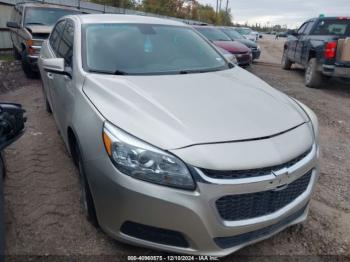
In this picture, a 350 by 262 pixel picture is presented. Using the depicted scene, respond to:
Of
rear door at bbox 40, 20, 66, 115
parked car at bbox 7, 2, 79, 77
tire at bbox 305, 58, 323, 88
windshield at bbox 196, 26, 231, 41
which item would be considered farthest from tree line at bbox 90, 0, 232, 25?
rear door at bbox 40, 20, 66, 115

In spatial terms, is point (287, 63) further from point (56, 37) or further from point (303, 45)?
point (56, 37)

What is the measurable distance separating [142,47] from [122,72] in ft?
1.53

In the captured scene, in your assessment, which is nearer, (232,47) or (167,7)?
→ (232,47)

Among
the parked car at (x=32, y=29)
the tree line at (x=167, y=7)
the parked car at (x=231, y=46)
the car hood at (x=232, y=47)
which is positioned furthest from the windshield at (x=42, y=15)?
the tree line at (x=167, y=7)

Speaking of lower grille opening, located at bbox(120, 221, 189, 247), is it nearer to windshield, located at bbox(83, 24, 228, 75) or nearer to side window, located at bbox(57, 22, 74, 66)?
windshield, located at bbox(83, 24, 228, 75)

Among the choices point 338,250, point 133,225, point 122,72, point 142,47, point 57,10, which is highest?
point 57,10

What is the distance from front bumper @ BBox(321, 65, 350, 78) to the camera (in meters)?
7.54

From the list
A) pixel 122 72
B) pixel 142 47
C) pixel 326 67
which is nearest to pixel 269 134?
pixel 122 72

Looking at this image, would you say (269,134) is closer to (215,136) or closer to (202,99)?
(215,136)

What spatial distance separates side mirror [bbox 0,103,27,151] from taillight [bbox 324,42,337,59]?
7215 millimetres

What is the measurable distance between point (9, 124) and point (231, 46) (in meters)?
9.47

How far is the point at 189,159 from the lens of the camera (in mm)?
1917

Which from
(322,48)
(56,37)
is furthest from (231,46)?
(56,37)

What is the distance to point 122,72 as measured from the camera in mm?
2938
